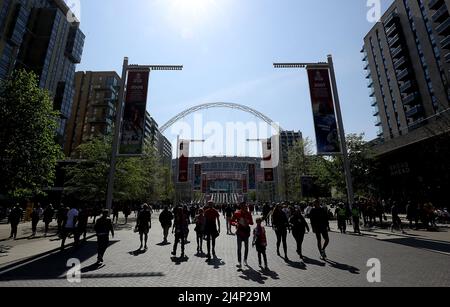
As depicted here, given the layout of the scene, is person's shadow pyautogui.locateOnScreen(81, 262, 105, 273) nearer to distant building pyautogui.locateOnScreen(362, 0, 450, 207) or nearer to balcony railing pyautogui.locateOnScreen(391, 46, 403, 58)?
distant building pyautogui.locateOnScreen(362, 0, 450, 207)

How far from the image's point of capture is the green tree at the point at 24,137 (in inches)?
614

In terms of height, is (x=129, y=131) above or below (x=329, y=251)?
above

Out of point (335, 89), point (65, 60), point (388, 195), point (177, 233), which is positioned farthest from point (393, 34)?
point (65, 60)

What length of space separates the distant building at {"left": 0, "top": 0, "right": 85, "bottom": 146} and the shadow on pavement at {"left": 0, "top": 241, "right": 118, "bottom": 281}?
51.8m

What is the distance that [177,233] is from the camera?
11.1 meters

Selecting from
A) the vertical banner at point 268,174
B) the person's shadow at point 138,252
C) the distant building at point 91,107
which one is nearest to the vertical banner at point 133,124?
the person's shadow at point 138,252

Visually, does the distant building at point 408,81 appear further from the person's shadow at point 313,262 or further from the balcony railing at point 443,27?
the person's shadow at point 313,262

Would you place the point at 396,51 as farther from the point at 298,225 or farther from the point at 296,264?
the point at 296,264

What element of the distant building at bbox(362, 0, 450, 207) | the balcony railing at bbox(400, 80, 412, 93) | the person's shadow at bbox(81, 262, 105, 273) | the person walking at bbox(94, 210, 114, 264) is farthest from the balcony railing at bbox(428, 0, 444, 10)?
the person's shadow at bbox(81, 262, 105, 273)

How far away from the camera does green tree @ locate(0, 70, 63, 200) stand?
51.2ft

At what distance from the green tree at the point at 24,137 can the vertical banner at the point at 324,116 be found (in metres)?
18.7

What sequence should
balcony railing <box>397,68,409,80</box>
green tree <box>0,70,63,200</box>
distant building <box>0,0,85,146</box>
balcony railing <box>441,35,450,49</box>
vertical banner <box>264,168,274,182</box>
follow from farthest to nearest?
balcony railing <box>397,68,409,80</box>
distant building <box>0,0,85,146</box>
balcony railing <box>441,35,450,49</box>
vertical banner <box>264,168,274,182</box>
green tree <box>0,70,63,200</box>
